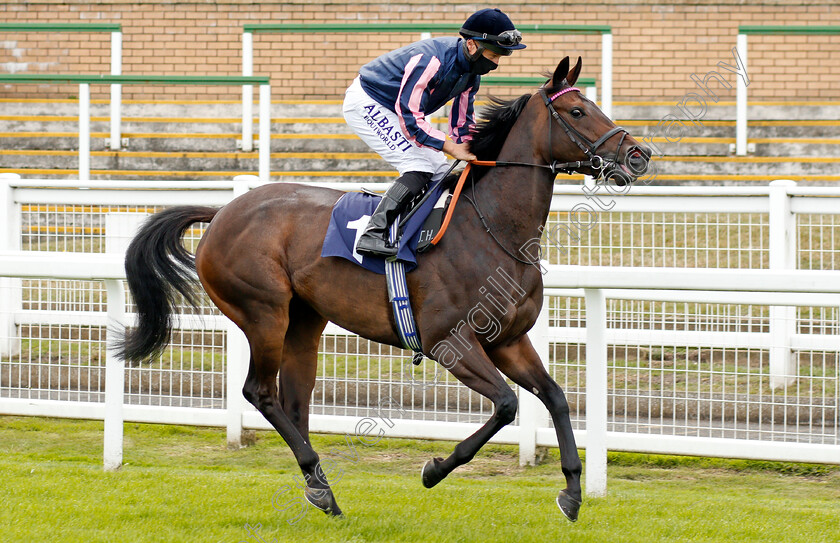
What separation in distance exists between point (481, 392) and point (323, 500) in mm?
788

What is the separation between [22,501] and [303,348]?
1.36 metres

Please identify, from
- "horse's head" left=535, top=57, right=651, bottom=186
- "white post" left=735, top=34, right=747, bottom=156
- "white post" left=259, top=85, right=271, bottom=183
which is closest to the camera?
"horse's head" left=535, top=57, right=651, bottom=186

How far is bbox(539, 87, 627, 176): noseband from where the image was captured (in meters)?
3.90

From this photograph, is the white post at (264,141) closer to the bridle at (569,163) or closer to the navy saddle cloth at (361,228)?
the navy saddle cloth at (361,228)

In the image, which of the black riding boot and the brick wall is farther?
the brick wall

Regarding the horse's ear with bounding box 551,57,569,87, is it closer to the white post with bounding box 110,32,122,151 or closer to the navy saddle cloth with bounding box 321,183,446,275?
the navy saddle cloth with bounding box 321,183,446,275

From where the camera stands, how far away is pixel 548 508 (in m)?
4.15

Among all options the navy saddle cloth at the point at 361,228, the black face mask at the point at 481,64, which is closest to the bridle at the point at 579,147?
the black face mask at the point at 481,64

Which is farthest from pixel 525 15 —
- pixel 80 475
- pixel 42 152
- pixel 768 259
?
pixel 80 475

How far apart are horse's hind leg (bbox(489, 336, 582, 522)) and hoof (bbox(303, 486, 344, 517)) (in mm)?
870

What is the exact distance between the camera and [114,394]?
4820 mm

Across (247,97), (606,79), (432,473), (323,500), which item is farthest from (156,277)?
(247,97)

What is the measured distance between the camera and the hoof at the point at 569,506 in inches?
150

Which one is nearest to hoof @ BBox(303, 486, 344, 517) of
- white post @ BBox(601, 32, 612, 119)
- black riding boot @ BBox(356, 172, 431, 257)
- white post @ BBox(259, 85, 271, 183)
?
black riding boot @ BBox(356, 172, 431, 257)
